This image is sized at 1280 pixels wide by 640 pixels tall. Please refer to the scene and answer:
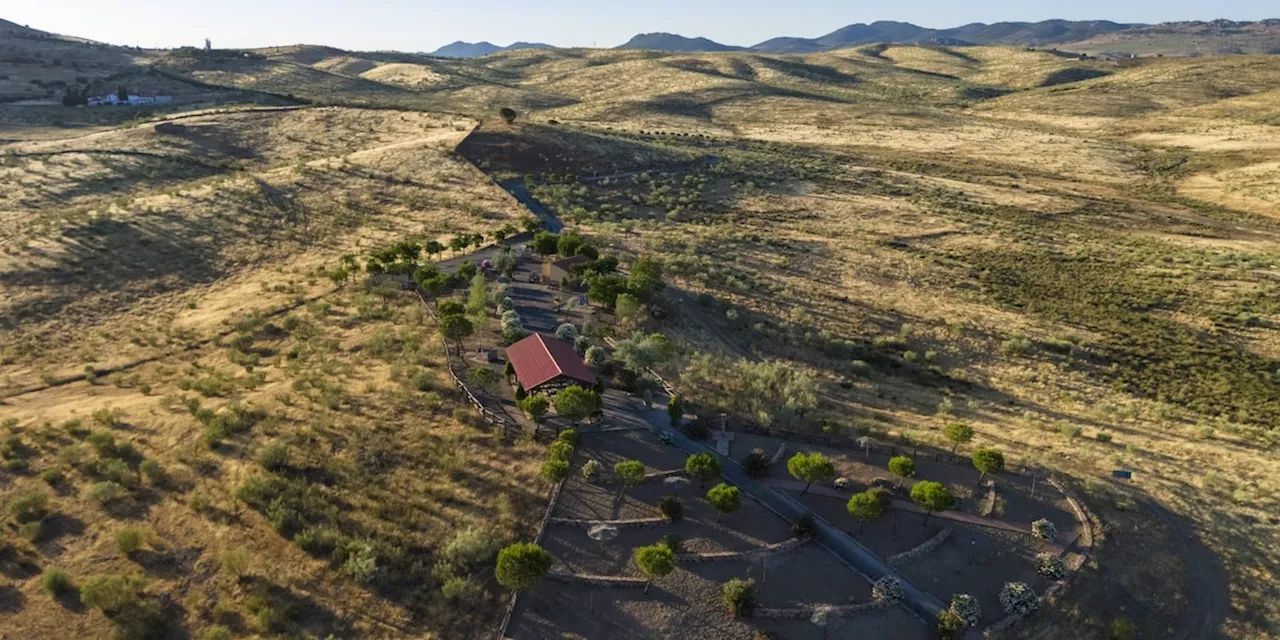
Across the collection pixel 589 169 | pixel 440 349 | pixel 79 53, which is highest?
pixel 79 53

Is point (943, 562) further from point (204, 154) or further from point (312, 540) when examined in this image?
point (204, 154)

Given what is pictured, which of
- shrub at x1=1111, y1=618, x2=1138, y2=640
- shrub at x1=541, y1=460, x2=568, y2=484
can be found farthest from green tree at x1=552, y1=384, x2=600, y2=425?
shrub at x1=1111, y1=618, x2=1138, y2=640

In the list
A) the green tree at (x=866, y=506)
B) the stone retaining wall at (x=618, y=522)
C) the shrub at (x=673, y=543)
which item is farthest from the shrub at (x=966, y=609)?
the stone retaining wall at (x=618, y=522)

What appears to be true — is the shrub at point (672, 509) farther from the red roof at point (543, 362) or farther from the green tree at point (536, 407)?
the red roof at point (543, 362)

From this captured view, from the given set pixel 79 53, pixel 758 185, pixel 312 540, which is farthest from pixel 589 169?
pixel 79 53

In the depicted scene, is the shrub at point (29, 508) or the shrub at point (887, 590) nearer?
the shrub at point (887, 590)

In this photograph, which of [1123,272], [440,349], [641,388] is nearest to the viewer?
[641,388]

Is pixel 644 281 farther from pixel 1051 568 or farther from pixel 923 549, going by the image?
pixel 1051 568

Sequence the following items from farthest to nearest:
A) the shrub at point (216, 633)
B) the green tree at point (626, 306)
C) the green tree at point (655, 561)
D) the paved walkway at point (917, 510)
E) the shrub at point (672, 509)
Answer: the green tree at point (626, 306)
the paved walkway at point (917, 510)
the shrub at point (672, 509)
the green tree at point (655, 561)
the shrub at point (216, 633)
